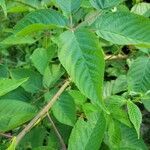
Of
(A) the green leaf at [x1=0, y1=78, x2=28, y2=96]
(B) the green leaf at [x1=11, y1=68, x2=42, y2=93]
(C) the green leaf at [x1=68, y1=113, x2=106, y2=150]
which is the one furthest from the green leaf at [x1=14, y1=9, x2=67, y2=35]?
(B) the green leaf at [x1=11, y1=68, x2=42, y2=93]

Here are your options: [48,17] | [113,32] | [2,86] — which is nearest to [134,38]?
[113,32]

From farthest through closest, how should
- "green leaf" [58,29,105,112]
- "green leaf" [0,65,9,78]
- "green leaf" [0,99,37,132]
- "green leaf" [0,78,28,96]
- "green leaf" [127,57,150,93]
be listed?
"green leaf" [0,65,9,78] → "green leaf" [127,57,150,93] → "green leaf" [0,99,37,132] → "green leaf" [0,78,28,96] → "green leaf" [58,29,105,112]

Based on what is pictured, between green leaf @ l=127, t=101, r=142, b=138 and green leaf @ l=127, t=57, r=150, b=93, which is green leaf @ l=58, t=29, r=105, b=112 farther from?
green leaf @ l=127, t=57, r=150, b=93

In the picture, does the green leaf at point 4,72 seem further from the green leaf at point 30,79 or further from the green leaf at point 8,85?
the green leaf at point 8,85

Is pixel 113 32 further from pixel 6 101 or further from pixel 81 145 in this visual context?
pixel 6 101

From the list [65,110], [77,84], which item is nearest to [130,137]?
[65,110]

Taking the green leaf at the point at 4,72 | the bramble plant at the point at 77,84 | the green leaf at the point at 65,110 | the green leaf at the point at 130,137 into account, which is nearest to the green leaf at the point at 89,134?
the bramble plant at the point at 77,84
